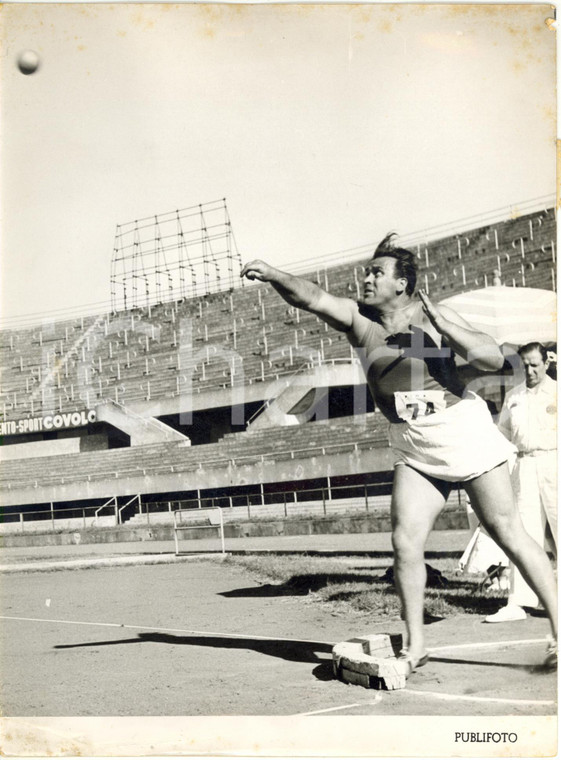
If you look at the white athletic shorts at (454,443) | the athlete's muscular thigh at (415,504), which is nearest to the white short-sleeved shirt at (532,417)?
the white athletic shorts at (454,443)

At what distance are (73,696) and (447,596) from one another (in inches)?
82.7

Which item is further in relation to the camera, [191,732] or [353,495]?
[353,495]

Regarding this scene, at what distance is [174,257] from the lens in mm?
5629

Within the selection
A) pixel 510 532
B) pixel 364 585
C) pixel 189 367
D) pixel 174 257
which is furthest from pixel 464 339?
pixel 174 257

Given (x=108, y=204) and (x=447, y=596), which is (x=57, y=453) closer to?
(x=108, y=204)

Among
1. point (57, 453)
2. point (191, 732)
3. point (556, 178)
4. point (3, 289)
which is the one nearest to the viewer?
point (191, 732)

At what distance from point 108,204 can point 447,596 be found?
3016 mm

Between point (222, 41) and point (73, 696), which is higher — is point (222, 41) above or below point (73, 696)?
above

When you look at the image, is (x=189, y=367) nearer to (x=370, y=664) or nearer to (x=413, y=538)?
(x=413, y=538)

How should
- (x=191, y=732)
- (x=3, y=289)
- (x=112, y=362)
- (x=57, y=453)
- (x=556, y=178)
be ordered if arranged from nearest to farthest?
(x=191, y=732)
(x=556, y=178)
(x=3, y=289)
(x=112, y=362)
(x=57, y=453)

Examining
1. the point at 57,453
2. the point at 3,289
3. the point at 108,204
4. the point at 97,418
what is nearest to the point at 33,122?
the point at 108,204

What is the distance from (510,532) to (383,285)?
1.47 m

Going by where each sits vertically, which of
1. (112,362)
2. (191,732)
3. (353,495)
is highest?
(112,362)

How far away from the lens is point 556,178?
4.70 meters
